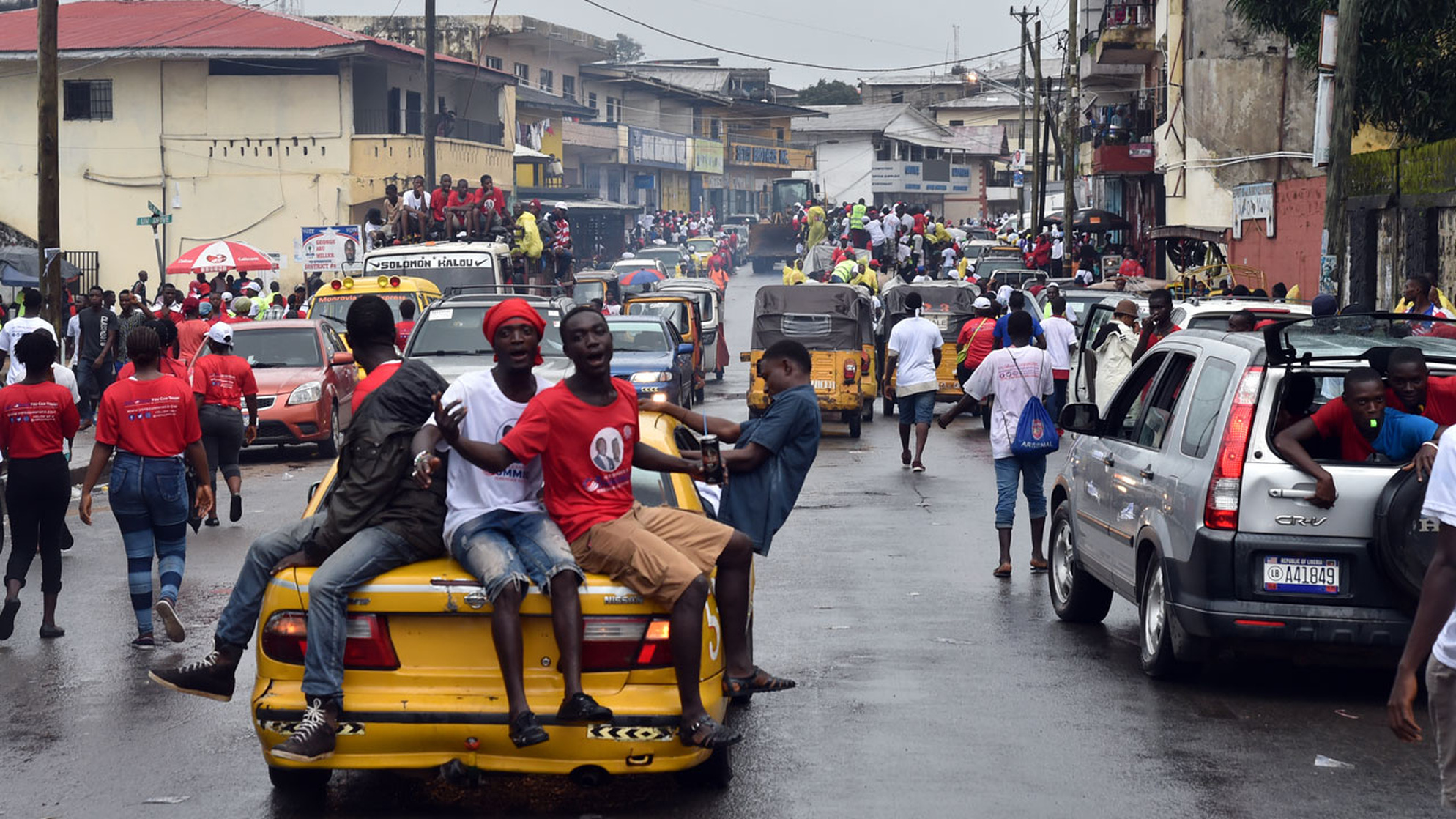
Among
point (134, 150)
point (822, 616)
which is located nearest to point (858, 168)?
point (134, 150)

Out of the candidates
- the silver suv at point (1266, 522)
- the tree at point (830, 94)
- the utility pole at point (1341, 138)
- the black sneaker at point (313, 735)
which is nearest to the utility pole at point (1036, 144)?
the utility pole at point (1341, 138)

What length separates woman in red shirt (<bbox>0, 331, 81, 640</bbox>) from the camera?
9828mm

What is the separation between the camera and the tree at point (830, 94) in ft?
449

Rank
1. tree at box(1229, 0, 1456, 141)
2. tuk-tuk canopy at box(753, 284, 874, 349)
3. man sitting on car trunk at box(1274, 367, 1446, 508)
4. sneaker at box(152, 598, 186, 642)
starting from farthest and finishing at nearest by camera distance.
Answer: tuk-tuk canopy at box(753, 284, 874, 349) < tree at box(1229, 0, 1456, 141) < sneaker at box(152, 598, 186, 642) < man sitting on car trunk at box(1274, 367, 1446, 508)

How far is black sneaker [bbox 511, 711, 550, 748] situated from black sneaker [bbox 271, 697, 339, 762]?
64 centimetres

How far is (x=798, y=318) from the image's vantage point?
24.8m

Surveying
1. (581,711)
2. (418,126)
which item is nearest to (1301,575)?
(581,711)

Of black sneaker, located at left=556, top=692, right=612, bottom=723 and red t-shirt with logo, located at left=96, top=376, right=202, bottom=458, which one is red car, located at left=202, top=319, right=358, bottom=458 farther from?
black sneaker, located at left=556, top=692, right=612, bottom=723

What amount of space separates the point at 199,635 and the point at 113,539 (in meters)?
4.80

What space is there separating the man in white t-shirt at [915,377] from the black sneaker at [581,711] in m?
12.5

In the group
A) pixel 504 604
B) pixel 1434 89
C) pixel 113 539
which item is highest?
Answer: pixel 1434 89

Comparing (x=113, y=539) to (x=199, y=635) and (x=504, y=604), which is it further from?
(x=504, y=604)

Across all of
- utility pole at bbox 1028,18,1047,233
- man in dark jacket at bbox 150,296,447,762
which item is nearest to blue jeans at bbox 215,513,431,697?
man in dark jacket at bbox 150,296,447,762

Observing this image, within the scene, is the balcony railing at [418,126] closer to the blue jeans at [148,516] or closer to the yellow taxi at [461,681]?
the blue jeans at [148,516]
